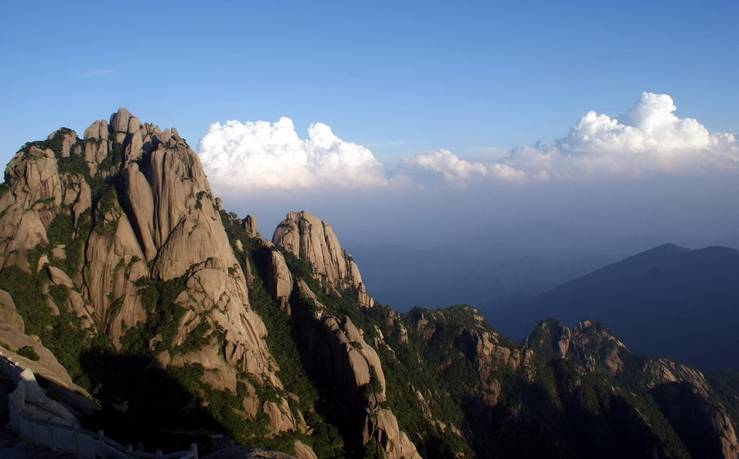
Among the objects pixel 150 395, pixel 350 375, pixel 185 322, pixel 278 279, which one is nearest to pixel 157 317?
pixel 185 322

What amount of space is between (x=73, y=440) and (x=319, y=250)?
429ft

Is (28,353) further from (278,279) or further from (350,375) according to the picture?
(278,279)

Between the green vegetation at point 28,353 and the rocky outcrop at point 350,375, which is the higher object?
the green vegetation at point 28,353

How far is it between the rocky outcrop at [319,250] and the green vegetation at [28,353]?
88900 mm

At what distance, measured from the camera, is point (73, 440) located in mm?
26734

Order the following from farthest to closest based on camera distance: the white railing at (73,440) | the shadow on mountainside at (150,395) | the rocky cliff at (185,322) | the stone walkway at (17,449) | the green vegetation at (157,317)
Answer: the green vegetation at (157,317), the rocky cliff at (185,322), the shadow on mountainside at (150,395), the stone walkway at (17,449), the white railing at (73,440)

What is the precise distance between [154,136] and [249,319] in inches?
1783

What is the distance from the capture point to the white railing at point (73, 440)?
2496 centimetres

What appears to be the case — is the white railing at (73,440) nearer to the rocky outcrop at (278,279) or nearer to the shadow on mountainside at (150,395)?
the shadow on mountainside at (150,395)

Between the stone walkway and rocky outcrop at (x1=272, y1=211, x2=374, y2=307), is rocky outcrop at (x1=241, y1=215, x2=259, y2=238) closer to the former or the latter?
rocky outcrop at (x1=272, y1=211, x2=374, y2=307)

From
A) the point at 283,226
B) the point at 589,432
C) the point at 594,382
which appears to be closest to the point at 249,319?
the point at 283,226

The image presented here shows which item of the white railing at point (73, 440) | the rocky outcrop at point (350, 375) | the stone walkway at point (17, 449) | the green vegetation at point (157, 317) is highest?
the white railing at point (73, 440)

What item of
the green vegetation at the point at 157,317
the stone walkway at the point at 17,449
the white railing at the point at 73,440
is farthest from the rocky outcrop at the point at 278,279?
the white railing at the point at 73,440

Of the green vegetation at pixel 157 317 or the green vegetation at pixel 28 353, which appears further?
the green vegetation at pixel 157 317
